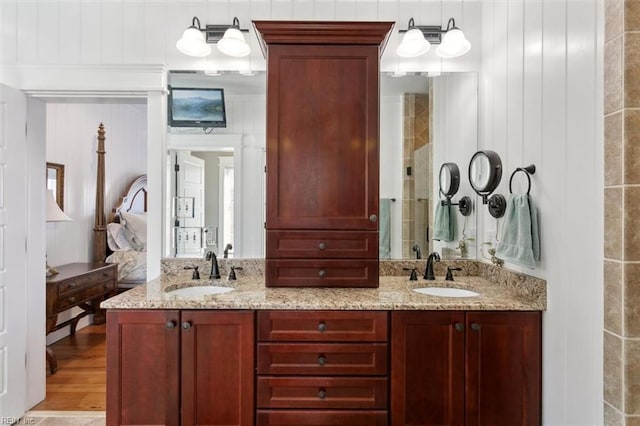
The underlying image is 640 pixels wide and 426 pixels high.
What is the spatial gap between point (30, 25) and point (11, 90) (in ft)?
1.43

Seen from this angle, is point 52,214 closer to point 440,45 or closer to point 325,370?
point 325,370

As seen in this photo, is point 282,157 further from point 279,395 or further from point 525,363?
point 525,363

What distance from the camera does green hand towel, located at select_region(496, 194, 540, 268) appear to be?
1.64m

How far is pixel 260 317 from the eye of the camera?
5.27 feet

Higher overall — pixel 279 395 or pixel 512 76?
pixel 512 76

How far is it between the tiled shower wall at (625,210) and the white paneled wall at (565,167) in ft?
0.22

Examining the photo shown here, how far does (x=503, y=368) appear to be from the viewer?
160cm

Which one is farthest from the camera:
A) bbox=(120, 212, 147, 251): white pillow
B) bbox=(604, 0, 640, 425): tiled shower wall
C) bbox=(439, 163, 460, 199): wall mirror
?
bbox=(120, 212, 147, 251): white pillow

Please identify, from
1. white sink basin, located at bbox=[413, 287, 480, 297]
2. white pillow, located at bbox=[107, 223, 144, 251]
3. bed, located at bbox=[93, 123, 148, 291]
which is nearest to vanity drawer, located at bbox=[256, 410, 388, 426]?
white sink basin, located at bbox=[413, 287, 480, 297]

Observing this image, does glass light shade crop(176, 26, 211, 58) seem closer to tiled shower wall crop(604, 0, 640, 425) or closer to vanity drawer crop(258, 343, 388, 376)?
vanity drawer crop(258, 343, 388, 376)

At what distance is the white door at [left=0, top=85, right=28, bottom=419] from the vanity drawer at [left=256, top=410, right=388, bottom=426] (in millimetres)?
1648

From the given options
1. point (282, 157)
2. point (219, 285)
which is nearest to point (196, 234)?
point (219, 285)

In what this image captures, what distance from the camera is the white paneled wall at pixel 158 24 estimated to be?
2195mm

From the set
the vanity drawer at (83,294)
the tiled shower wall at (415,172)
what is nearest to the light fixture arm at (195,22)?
the tiled shower wall at (415,172)
